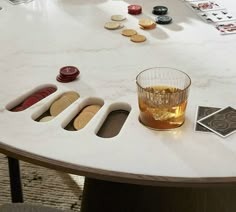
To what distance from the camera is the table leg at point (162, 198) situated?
103 centimetres

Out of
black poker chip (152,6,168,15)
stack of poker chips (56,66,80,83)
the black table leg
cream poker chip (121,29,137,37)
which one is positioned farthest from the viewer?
the black table leg

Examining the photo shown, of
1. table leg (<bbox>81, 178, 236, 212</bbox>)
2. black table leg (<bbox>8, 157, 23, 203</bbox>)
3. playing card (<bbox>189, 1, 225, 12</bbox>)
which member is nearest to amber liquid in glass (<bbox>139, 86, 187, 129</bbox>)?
table leg (<bbox>81, 178, 236, 212</bbox>)

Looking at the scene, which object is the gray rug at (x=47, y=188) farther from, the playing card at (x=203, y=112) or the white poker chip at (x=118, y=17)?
the playing card at (x=203, y=112)

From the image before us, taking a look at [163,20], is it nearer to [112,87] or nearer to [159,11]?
[159,11]

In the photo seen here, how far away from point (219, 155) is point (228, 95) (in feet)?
0.65

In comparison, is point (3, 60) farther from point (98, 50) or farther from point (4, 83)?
point (98, 50)

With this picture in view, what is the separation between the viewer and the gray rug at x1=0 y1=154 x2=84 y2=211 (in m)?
1.60

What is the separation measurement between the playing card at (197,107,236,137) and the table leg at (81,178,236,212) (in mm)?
269

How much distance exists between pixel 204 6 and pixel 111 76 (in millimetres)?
492

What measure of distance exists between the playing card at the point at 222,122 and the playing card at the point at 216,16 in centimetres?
45

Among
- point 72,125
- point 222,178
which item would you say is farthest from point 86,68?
point 222,178

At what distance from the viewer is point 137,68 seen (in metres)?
0.98

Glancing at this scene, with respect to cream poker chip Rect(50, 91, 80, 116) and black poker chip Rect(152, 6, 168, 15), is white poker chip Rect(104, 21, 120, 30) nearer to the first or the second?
black poker chip Rect(152, 6, 168, 15)

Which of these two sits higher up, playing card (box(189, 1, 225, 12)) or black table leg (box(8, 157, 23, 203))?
playing card (box(189, 1, 225, 12))
